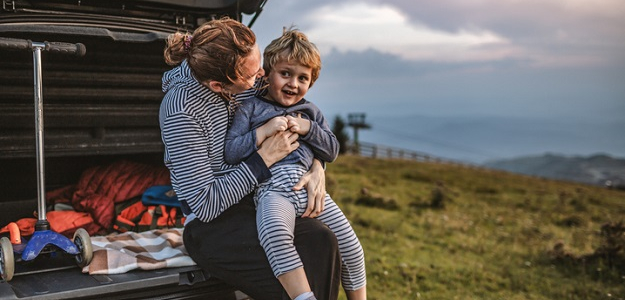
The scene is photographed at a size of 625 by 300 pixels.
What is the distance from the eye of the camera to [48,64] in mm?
3035

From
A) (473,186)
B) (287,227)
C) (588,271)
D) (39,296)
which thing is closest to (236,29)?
(287,227)

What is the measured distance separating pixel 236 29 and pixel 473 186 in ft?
43.3

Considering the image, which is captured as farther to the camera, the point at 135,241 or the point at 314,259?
the point at 135,241

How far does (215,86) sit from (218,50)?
0.56ft

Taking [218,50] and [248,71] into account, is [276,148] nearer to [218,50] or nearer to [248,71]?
[248,71]

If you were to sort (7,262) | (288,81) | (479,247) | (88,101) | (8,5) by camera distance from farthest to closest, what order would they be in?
(479,247) < (88,101) < (8,5) < (288,81) < (7,262)

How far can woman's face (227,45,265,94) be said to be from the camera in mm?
2596

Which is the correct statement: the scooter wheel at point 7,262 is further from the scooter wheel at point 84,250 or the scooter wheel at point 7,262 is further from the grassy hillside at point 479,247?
the grassy hillside at point 479,247

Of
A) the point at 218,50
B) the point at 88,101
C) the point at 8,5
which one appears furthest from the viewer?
the point at 88,101

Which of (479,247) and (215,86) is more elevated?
(215,86)

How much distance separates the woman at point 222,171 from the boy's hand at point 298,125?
49 mm

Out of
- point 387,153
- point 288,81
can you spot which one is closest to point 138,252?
point 288,81

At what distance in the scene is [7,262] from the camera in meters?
2.43

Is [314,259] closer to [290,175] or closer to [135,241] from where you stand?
[290,175]
